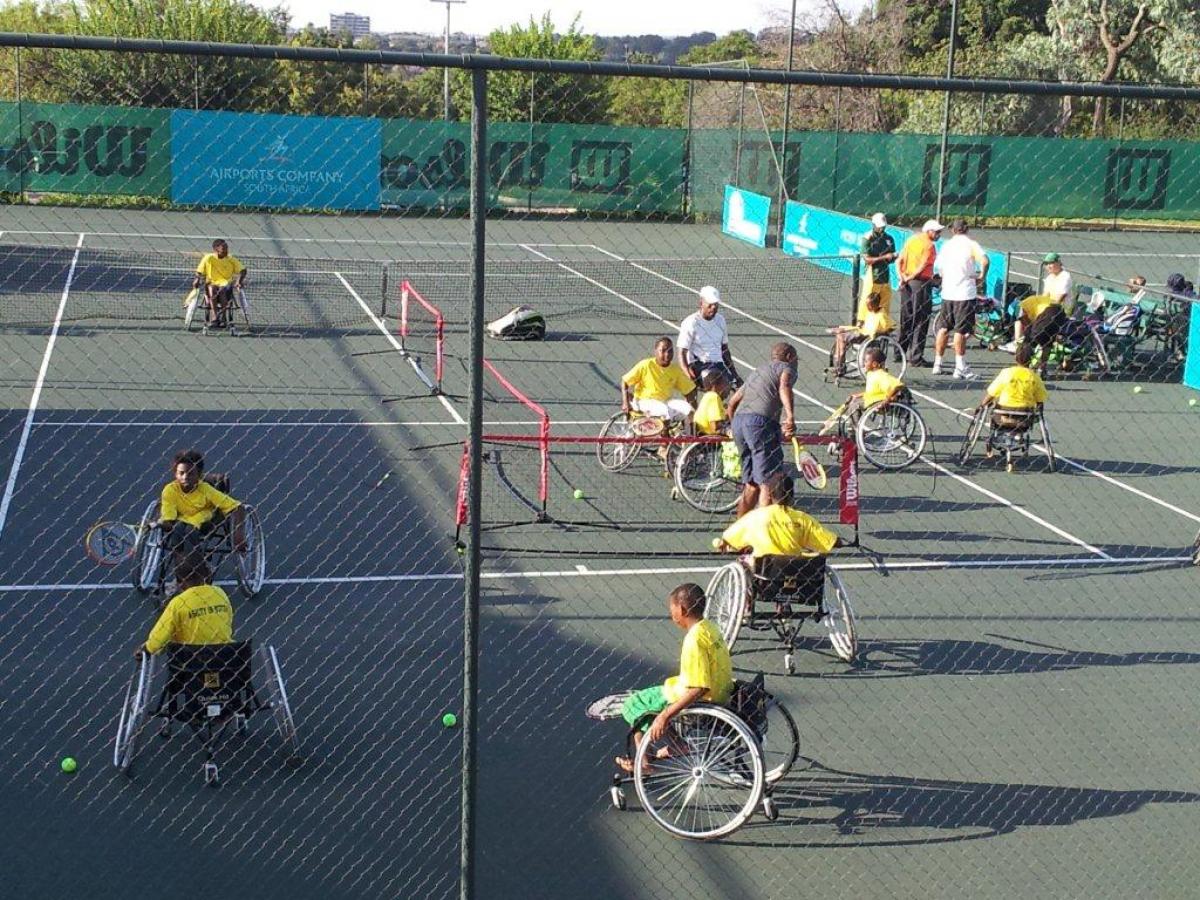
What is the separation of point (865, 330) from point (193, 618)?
12.6m

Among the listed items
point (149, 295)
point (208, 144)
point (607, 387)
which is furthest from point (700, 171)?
point (607, 387)

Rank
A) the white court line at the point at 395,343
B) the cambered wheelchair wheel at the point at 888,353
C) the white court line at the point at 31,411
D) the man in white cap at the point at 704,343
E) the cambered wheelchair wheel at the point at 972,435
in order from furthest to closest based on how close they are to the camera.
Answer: the cambered wheelchair wheel at the point at 888,353, the white court line at the point at 395,343, the cambered wheelchair wheel at the point at 972,435, the man in white cap at the point at 704,343, the white court line at the point at 31,411

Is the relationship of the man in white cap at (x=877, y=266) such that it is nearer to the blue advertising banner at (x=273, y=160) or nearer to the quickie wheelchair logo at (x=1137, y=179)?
the blue advertising banner at (x=273, y=160)

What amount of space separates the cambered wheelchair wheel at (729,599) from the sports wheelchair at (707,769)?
5.03 ft

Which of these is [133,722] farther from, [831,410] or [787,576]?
[831,410]

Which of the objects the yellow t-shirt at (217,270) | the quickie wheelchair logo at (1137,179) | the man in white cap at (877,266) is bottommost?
the yellow t-shirt at (217,270)

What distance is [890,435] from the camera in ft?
49.6

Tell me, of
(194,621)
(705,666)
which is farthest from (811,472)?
(194,621)

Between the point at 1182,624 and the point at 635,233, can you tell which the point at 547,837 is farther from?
the point at 635,233

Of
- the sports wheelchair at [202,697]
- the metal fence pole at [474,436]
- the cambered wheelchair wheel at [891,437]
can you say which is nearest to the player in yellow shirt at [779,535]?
the sports wheelchair at [202,697]

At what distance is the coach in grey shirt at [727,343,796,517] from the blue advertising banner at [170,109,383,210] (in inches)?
928

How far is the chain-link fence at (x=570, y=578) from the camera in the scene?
736 centimetres

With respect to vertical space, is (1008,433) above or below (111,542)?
above

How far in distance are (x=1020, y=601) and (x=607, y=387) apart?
8.72 m
